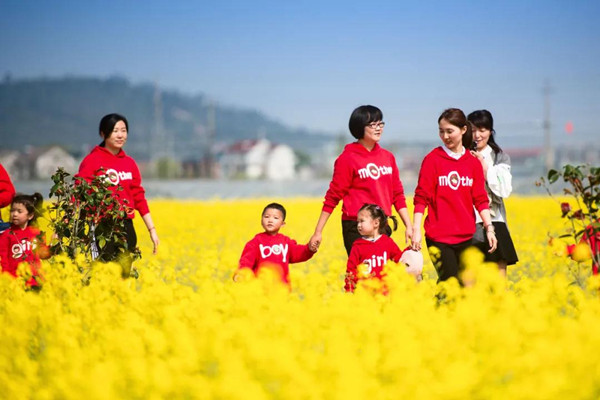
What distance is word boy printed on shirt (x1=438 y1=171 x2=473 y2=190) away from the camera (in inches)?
230

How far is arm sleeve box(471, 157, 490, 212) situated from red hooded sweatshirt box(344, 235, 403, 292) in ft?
2.14

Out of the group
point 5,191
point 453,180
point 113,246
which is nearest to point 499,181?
point 453,180

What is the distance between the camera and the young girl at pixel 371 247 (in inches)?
225

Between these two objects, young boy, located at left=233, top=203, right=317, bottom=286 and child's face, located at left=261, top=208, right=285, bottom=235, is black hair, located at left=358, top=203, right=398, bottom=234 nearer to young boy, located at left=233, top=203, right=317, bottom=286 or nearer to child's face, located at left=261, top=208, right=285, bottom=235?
young boy, located at left=233, top=203, right=317, bottom=286

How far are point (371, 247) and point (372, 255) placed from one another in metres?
0.05

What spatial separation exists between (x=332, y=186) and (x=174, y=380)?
3.22 metres

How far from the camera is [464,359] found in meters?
3.29

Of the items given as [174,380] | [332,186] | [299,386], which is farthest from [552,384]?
[332,186]

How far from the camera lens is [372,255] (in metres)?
5.75

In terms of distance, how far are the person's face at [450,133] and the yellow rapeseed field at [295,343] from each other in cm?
99

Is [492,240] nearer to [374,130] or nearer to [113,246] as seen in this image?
[374,130]

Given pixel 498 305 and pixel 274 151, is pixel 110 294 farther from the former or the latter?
pixel 274 151

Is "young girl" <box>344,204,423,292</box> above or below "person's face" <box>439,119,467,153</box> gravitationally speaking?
below

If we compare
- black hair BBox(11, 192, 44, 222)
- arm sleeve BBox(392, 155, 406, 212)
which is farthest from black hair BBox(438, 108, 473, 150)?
black hair BBox(11, 192, 44, 222)
